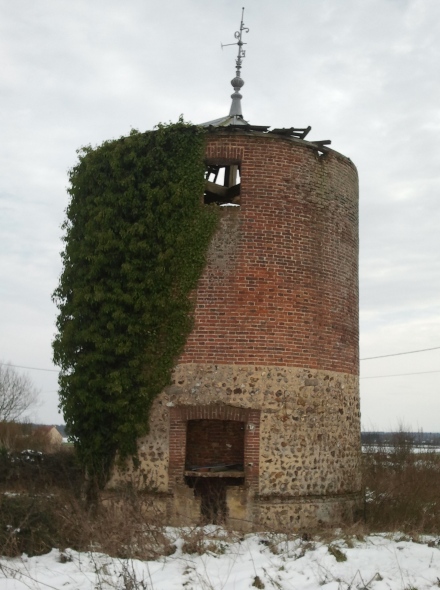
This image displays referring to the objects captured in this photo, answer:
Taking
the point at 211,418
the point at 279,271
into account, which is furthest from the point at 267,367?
the point at 279,271

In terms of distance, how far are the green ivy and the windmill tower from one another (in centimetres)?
31

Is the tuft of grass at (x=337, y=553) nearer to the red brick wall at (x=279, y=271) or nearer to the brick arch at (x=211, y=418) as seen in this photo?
the brick arch at (x=211, y=418)

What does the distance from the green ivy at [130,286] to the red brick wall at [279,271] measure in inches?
16.0

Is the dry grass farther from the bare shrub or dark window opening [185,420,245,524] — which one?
dark window opening [185,420,245,524]

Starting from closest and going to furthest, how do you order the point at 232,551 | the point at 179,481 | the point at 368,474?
the point at 232,551
the point at 179,481
the point at 368,474

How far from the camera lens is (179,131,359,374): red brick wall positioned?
1055cm

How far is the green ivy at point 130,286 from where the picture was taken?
412 inches

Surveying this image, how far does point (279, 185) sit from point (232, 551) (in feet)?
19.2

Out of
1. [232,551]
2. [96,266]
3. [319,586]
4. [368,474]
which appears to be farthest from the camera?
[368,474]

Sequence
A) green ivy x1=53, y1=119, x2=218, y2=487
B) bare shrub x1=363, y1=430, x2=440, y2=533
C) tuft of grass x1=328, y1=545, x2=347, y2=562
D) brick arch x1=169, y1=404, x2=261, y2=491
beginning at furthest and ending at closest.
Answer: bare shrub x1=363, y1=430, x2=440, y2=533, green ivy x1=53, y1=119, x2=218, y2=487, brick arch x1=169, y1=404, x2=261, y2=491, tuft of grass x1=328, y1=545, x2=347, y2=562

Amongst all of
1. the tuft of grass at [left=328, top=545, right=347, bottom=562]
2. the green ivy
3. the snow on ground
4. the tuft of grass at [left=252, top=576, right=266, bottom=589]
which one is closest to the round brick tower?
the green ivy

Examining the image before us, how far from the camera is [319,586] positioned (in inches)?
274

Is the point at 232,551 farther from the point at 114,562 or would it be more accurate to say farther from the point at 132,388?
the point at 132,388

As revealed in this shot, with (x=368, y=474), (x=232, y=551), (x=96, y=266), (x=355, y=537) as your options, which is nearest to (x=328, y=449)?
(x=355, y=537)
